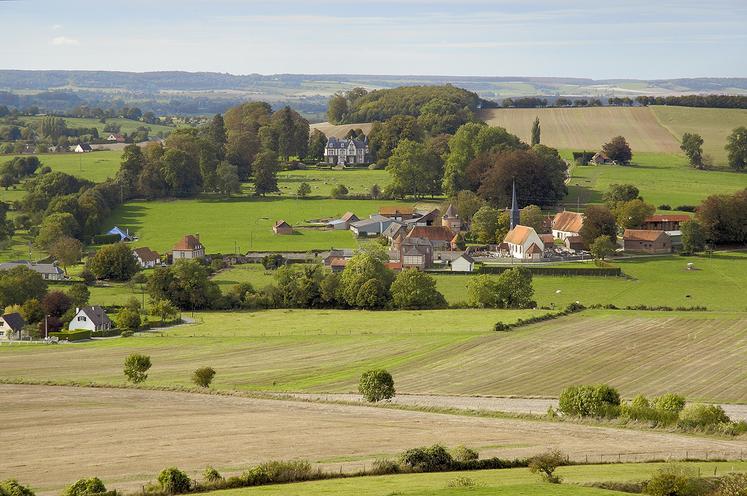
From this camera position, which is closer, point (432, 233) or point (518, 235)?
point (518, 235)

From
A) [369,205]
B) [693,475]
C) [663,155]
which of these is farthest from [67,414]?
[663,155]

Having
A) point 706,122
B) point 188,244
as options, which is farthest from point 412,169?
point 706,122

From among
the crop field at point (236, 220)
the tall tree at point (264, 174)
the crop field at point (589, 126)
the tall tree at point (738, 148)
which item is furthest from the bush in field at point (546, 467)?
the crop field at point (589, 126)

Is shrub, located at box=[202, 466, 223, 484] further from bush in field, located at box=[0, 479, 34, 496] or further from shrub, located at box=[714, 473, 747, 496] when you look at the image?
shrub, located at box=[714, 473, 747, 496]

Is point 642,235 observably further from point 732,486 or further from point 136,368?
point 732,486

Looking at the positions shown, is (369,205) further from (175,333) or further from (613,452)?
(613,452)
